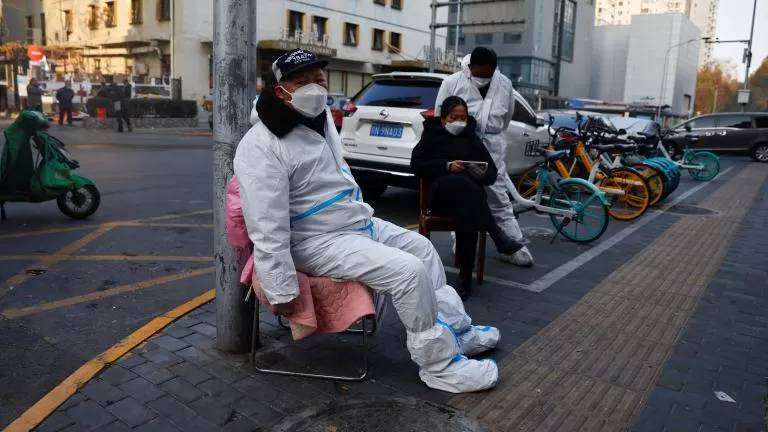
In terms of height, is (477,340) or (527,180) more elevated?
(527,180)

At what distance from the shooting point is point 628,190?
8.85 m

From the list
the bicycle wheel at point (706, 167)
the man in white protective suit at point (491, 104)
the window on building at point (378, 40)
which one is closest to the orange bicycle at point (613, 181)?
the man in white protective suit at point (491, 104)

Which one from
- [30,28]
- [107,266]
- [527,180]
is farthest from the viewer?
[30,28]

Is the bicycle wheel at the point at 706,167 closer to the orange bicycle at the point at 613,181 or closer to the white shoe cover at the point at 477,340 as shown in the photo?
the orange bicycle at the point at 613,181

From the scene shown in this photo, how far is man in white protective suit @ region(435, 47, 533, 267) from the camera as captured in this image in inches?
217

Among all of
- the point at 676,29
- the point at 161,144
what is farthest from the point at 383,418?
the point at 676,29

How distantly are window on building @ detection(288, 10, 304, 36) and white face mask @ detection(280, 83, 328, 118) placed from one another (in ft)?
112

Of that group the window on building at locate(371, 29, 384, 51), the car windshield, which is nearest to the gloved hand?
the car windshield

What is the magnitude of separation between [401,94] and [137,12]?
31049 mm

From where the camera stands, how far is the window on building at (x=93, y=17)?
36969 mm

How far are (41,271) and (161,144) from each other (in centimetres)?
1423

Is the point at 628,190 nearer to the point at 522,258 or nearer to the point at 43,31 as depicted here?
the point at 522,258

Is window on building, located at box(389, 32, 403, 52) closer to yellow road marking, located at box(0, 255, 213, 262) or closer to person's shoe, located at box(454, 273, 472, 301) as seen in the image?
yellow road marking, located at box(0, 255, 213, 262)

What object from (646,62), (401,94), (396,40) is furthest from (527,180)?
(646,62)
